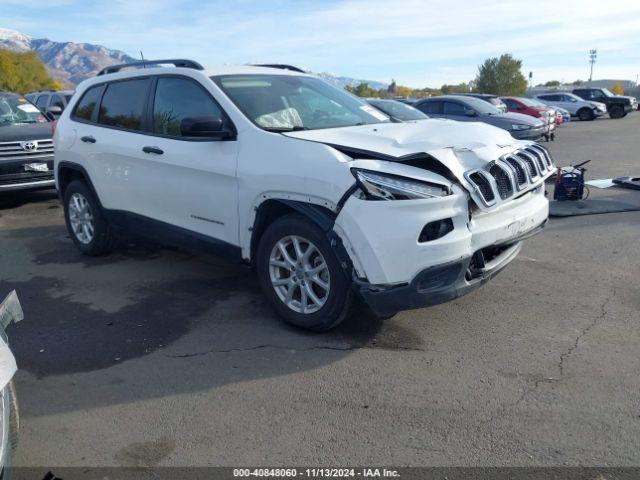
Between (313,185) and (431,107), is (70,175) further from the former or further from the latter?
(431,107)

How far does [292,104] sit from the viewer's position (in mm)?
4879

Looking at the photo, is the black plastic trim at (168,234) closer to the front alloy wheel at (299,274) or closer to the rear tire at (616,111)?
the front alloy wheel at (299,274)

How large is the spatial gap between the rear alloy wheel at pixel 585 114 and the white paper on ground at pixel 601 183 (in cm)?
2522

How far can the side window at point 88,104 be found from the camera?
6.20 meters

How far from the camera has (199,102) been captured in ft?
15.9

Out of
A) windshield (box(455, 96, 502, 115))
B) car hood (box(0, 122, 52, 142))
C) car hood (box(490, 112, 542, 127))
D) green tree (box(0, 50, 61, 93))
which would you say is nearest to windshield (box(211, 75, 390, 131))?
car hood (box(0, 122, 52, 142))

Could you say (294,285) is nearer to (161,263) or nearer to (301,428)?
(301,428)

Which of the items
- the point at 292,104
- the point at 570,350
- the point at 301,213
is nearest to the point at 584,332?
the point at 570,350

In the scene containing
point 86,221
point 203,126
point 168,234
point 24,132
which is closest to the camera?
point 203,126

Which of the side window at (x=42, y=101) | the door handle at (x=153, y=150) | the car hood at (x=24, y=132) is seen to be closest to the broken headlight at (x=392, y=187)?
the door handle at (x=153, y=150)

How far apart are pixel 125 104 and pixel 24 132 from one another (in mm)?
4689

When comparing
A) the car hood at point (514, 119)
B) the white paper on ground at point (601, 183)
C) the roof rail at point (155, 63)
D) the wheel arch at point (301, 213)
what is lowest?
the white paper on ground at point (601, 183)

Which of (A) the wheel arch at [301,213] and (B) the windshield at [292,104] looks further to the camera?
(B) the windshield at [292,104]

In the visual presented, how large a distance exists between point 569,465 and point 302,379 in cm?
158
